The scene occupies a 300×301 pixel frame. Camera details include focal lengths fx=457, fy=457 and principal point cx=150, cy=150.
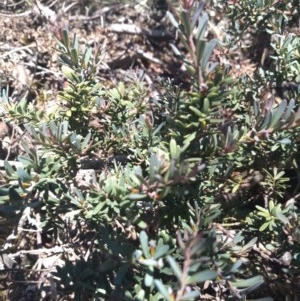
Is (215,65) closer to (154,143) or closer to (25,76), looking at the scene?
(154,143)

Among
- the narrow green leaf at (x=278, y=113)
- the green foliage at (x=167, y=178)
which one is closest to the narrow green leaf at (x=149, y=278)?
the green foliage at (x=167, y=178)

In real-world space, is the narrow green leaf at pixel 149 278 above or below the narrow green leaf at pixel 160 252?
below

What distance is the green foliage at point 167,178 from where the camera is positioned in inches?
46.3

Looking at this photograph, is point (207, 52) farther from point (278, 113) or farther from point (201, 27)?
Answer: point (278, 113)

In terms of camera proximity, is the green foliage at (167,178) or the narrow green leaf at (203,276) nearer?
the narrow green leaf at (203,276)

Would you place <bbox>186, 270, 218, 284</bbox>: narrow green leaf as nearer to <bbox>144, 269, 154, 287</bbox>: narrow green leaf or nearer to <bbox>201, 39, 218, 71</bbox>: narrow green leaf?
<bbox>144, 269, 154, 287</bbox>: narrow green leaf

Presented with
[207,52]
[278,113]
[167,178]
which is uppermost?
[207,52]

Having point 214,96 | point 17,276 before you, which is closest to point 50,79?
point 17,276

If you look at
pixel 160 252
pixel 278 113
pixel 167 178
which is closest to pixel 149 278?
pixel 160 252

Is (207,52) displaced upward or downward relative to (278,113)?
upward

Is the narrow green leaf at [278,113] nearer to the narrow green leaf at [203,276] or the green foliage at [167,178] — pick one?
the green foliage at [167,178]

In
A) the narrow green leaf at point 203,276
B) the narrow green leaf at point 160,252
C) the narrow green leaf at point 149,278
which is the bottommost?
the narrow green leaf at point 149,278

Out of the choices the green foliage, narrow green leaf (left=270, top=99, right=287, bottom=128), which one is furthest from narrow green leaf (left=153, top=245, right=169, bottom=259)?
narrow green leaf (left=270, top=99, right=287, bottom=128)

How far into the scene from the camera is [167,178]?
113 centimetres
